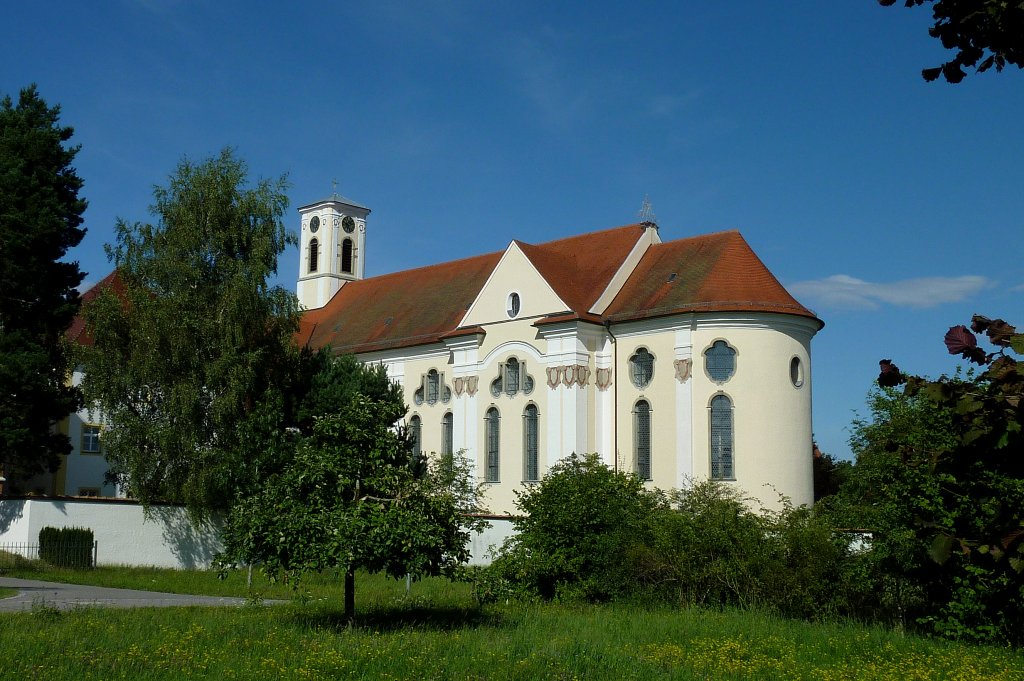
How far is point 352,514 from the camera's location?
16.4 meters

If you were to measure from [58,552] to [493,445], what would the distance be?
1595cm

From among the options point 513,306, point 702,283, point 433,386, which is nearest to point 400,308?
point 433,386

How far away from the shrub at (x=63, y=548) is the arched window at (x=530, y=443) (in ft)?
49.9

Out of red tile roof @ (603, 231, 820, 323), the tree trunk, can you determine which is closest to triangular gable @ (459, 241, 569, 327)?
red tile roof @ (603, 231, 820, 323)

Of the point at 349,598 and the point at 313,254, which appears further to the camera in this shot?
the point at 313,254

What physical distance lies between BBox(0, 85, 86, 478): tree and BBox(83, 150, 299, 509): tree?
2496 millimetres

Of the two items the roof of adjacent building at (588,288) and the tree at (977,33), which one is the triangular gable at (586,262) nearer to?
the roof of adjacent building at (588,288)

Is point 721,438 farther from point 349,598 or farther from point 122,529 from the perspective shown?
point 349,598

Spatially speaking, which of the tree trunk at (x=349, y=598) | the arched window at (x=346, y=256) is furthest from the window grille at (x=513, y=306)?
the tree trunk at (x=349, y=598)

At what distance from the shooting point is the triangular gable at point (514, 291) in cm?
3872

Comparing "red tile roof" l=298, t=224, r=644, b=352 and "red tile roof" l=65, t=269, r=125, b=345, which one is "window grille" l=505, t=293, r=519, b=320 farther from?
"red tile roof" l=65, t=269, r=125, b=345

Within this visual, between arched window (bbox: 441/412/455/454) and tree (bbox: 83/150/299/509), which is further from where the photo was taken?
arched window (bbox: 441/412/455/454)

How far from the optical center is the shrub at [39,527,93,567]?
30.3 m

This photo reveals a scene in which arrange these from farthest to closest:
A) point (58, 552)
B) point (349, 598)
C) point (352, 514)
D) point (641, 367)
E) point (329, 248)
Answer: point (329, 248), point (641, 367), point (58, 552), point (349, 598), point (352, 514)
